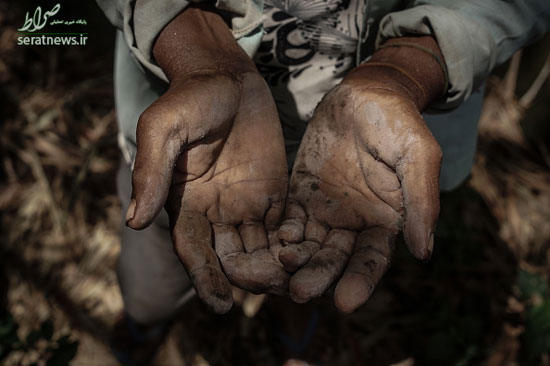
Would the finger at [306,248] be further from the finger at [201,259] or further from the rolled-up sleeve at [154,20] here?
the rolled-up sleeve at [154,20]

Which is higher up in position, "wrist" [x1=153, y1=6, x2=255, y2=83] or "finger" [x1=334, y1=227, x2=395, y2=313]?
"wrist" [x1=153, y1=6, x2=255, y2=83]

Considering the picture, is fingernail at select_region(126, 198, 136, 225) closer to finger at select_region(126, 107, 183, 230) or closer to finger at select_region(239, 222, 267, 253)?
finger at select_region(126, 107, 183, 230)

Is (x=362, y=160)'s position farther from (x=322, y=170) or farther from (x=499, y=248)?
(x=499, y=248)

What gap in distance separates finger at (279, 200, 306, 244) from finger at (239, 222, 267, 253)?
1.6 inches

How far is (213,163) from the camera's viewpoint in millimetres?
→ 1156

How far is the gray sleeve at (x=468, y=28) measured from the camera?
1.13m

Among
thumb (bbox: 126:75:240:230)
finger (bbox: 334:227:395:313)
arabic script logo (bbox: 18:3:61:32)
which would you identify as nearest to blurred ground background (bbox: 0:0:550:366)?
arabic script logo (bbox: 18:3:61:32)

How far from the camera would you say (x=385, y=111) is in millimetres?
1077

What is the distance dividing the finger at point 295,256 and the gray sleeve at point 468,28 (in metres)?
0.47

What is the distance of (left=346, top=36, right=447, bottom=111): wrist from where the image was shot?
3.71 ft

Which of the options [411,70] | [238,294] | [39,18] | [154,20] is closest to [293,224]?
[411,70]

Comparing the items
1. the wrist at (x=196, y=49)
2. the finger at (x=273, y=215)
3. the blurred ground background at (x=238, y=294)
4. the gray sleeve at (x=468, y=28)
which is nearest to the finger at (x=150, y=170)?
the wrist at (x=196, y=49)

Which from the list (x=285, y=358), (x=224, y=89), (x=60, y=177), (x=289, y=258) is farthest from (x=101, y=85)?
(x=289, y=258)

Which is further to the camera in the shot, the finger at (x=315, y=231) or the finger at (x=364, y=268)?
the finger at (x=315, y=231)
